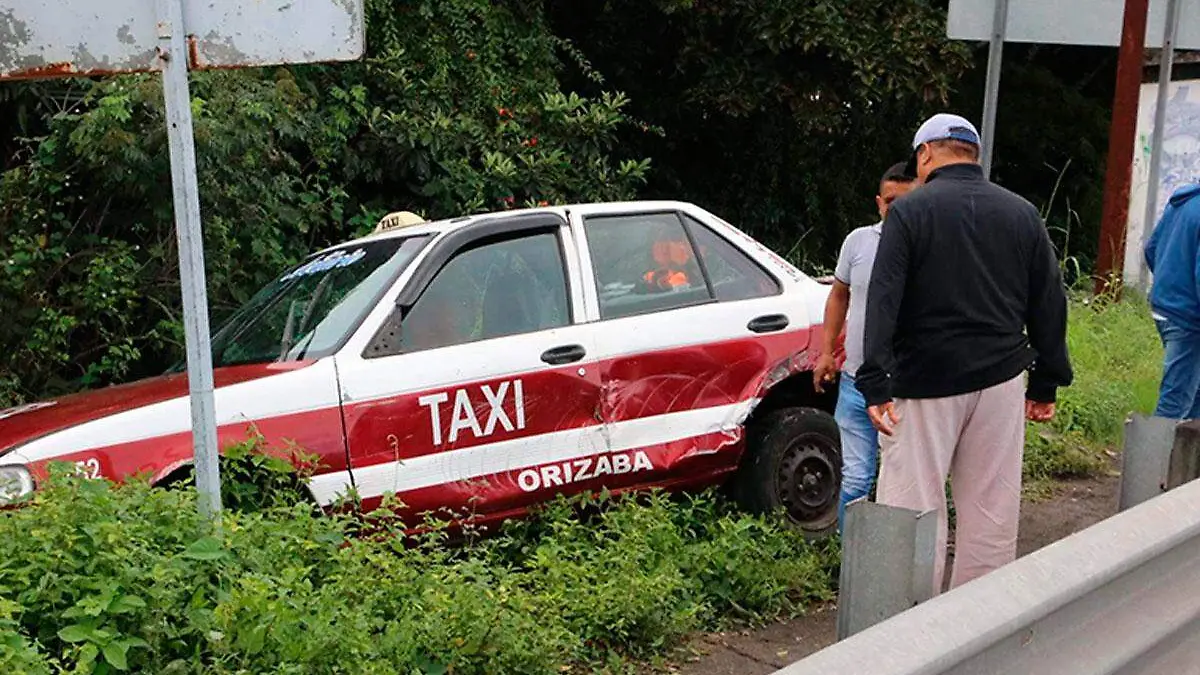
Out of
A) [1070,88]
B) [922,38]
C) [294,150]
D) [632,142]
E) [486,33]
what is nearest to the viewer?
[294,150]

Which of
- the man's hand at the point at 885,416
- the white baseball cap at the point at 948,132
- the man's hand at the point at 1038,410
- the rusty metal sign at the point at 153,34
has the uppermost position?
the rusty metal sign at the point at 153,34

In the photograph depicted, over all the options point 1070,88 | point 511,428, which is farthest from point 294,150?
point 1070,88

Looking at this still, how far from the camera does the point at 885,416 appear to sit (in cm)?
439

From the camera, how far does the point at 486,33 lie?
33.4 ft

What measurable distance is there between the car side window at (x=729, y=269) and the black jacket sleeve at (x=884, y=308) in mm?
1865

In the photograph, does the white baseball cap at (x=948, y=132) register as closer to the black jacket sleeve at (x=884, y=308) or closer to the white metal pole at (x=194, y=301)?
the black jacket sleeve at (x=884, y=308)

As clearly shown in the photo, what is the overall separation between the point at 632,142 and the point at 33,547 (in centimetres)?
998

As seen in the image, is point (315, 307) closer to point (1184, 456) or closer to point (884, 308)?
point (884, 308)

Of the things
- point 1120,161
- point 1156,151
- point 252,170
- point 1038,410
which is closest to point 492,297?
point 1038,410

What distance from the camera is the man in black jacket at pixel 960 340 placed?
169 inches

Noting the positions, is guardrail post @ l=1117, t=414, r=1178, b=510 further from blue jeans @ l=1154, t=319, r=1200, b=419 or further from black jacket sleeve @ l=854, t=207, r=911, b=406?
blue jeans @ l=1154, t=319, r=1200, b=419

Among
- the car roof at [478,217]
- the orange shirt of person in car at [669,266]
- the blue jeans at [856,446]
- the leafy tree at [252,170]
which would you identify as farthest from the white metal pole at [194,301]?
the leafy tree at [252,170]

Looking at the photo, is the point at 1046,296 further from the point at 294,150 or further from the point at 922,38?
the point at 922,38

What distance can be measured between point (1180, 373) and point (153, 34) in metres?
5.29
